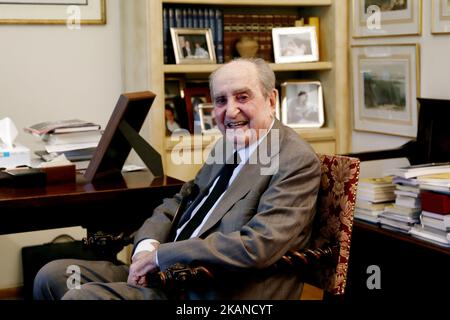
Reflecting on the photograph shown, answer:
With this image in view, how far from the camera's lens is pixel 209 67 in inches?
149

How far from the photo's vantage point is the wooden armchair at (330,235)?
216cm

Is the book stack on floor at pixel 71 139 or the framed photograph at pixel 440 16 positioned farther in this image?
the framed photograph at pixel 440 16

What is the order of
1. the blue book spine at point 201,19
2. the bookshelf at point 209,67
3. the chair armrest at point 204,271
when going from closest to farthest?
the chair armrest at point 204,271
the bookshelf at point 209,67
the blue book spine at point 201,19

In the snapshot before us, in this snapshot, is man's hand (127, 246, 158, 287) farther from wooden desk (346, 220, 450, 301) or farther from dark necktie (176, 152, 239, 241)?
wooden desk (346, 220, 450, 301)

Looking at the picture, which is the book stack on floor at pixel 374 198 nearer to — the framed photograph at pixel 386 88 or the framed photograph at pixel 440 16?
the framed photograph at pixel 386 88

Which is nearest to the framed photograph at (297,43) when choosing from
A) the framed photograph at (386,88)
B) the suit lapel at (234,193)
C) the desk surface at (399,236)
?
the framed photograph at (386,88)

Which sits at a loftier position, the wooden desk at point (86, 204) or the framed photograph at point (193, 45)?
the framed photograph at point (193, 45)

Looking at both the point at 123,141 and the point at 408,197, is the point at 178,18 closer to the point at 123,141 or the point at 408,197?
the point at 123,141

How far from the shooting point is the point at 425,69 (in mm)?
3371

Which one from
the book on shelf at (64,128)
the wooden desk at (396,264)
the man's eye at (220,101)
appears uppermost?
the man's eye at (220,101)

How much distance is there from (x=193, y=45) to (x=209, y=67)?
149mm

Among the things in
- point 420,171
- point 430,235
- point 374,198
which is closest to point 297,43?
point 374,198

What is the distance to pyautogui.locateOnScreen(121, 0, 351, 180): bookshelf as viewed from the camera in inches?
143

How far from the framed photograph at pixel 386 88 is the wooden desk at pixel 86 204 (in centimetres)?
136
